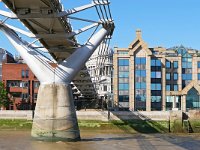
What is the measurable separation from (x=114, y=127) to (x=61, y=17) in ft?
105

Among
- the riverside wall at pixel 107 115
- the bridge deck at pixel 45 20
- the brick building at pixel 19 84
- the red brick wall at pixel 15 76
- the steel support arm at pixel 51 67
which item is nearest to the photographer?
the bridge deck at pixel 45 20

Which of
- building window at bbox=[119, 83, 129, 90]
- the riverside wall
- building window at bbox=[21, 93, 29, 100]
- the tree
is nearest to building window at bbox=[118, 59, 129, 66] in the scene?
building window at bbox=[119, 83, 129, 90]

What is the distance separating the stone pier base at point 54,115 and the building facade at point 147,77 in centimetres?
7185

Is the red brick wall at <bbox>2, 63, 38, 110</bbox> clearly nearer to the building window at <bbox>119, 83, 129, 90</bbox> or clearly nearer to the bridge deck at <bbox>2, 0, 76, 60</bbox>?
the building window at <bbox>119, 83, 129, 90</bbox>

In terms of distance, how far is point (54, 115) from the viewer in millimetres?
37062

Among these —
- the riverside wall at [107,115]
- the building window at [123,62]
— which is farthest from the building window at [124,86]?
the riverside wall at [107,115]

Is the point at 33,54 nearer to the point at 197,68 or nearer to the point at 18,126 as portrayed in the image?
the point at 18,126

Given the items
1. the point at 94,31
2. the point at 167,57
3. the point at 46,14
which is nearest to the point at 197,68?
the point at 167,57

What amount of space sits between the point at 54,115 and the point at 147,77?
251 feet

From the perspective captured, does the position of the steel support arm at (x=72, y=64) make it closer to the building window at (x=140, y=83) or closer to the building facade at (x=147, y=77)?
the building facade at (x=147, y=77)

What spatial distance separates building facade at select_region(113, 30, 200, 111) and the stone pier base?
236ft

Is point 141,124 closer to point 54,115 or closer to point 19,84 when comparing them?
point 54,115

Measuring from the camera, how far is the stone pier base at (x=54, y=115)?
121ft

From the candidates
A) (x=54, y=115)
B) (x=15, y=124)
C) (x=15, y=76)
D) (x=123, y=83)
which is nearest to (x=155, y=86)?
(x=123, y=83)
